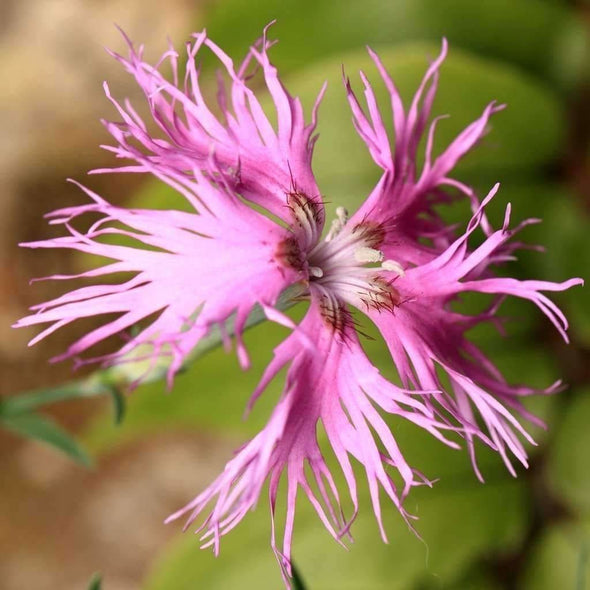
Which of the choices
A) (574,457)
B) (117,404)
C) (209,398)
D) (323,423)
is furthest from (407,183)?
(574,457)

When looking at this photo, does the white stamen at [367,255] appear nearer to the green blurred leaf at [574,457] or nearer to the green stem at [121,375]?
the green stem at [121,375]

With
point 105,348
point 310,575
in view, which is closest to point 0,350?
point 105,348

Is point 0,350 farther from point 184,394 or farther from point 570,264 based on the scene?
point 570,264

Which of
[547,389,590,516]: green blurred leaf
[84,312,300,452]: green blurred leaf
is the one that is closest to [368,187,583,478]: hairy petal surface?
[84,312,300,452]: green blurred leaf

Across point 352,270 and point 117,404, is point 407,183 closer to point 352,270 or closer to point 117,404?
point 352,270

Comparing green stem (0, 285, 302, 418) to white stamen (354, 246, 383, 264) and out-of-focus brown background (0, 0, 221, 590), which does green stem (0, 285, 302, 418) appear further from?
out-of-focus brown background (0, 0, 221, 590)

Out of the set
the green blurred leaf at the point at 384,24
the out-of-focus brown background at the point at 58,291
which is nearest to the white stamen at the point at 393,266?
the green blurred leaf at the point at 384,24
